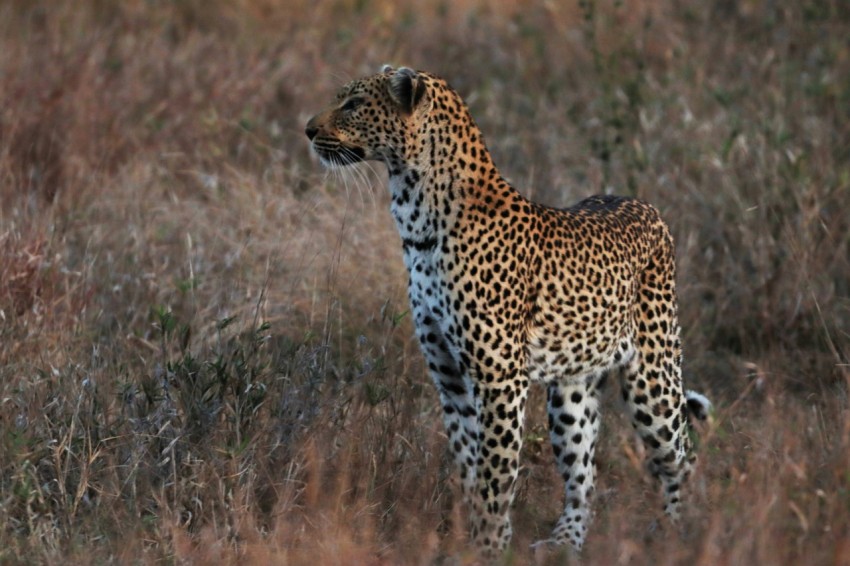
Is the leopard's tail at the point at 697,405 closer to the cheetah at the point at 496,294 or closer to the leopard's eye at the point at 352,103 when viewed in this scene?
the cheetah at the point at 496,294

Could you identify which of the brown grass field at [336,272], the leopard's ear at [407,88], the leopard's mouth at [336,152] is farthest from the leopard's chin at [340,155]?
the leopard's ear at [407,88]

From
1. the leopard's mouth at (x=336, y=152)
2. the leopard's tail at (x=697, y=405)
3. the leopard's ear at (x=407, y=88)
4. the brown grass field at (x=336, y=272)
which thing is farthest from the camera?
the leopard's tail at (x=697, y=405)

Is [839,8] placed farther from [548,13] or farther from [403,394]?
[403,394]

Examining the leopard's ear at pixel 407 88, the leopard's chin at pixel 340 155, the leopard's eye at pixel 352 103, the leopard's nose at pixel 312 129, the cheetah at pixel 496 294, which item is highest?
the leopard's ear at pixel 407 88

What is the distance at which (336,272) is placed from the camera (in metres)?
6.11

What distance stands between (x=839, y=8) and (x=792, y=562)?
7.33m

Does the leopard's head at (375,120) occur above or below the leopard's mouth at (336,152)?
above

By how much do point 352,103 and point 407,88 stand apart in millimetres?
288

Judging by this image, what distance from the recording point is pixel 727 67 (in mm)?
10688

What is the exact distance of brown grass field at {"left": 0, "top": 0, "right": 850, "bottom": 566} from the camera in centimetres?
511

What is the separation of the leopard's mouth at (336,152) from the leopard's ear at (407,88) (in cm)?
26

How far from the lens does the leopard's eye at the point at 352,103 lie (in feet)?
18.2

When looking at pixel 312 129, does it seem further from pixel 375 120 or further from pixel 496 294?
pixel 496 294

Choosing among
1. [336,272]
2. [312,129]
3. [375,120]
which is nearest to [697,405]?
[336,272]
